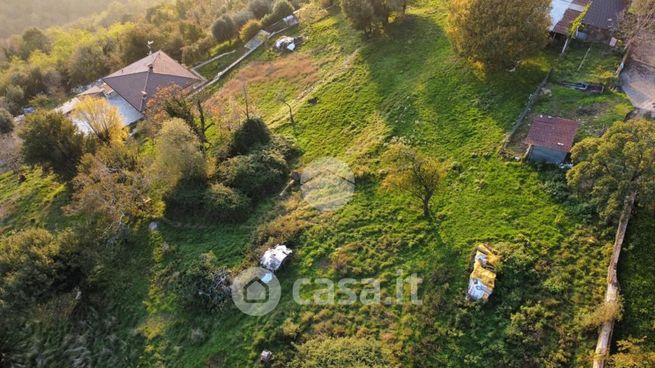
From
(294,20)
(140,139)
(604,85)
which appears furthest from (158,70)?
(604,85)

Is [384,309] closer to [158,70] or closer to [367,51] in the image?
[367,51]

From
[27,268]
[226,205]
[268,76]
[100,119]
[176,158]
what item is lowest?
[27,268]

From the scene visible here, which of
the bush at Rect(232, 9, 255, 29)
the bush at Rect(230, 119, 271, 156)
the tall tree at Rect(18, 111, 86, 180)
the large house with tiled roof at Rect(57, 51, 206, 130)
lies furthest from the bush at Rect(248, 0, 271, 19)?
the tall tree at Rect(18, 111, 86, 180)

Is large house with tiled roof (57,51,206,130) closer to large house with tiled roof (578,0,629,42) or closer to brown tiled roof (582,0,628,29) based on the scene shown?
large house with tiled roof (578,0,629,42)

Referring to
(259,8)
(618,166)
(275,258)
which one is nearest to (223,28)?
(259,8)

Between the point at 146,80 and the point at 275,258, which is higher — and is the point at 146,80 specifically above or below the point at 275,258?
above

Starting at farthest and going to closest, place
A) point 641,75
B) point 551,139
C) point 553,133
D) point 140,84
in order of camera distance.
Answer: point 140,84, point 641,75, point 553,133, point 551,139

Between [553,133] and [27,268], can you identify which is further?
[553,133]

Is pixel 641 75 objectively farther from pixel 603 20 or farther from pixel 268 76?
pixel 268 76
